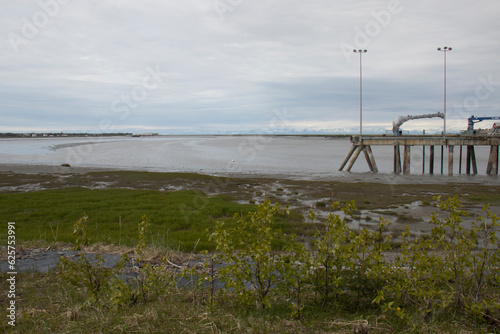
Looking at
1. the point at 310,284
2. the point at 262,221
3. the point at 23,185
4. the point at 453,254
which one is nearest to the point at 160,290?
the point at 262,221

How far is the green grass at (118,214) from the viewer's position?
9336 millimetres

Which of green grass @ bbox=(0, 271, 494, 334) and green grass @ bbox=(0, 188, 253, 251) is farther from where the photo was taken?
green grass @ bbox=(0, 188, 253, 251)

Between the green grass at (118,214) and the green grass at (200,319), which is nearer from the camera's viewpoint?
the green grass at (200,319)

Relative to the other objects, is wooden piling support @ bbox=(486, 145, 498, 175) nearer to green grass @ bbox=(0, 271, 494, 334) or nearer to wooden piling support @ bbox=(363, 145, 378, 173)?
wooden piling support @ bbox=(363, 145, 378, 173)

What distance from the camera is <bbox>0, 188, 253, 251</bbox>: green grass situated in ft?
30.6

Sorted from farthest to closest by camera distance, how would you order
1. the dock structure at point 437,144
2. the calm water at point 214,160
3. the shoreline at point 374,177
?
the calm water at point 214,160 < the dock structure at point 437,144 < the shoreline at point 374,177

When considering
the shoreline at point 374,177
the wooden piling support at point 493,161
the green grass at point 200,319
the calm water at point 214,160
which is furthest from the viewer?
the calm water at point 214,160

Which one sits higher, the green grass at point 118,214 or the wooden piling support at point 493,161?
the wooden piling support at point 493,161

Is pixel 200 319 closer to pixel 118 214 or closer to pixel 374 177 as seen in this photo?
pixel 118 214

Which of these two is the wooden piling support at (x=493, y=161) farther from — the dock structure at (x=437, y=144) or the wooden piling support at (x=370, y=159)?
the wooden piling support at (x=370, y=159)

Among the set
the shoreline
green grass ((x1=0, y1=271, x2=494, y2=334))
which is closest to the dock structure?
the shoreline

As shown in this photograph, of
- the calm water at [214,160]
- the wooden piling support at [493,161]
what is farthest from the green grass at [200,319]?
the wooden piling support at [493,161]

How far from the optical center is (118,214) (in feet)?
42.8

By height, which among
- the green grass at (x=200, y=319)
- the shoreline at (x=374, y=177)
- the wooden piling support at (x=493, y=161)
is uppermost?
the wooden piling support at (x=493, y=161)
